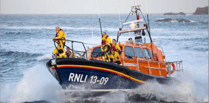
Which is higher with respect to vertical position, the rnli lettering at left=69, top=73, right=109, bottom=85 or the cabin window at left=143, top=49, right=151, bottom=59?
the cabin window at left=143, top=49, right=151, bottom=59

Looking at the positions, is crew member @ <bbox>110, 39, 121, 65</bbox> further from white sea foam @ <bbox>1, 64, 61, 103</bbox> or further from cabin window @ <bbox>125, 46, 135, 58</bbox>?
white sea foam @ <bbox>1, 64, 61, 103</bbox>

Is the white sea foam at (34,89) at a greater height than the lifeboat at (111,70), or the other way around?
the lifeboat at (111,70)

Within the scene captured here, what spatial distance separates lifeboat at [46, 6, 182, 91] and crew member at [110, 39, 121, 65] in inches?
11.2

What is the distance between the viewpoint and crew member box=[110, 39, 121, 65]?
881 centimetres

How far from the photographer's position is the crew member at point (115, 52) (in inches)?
347

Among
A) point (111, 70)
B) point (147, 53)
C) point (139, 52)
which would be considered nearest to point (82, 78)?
point (111, 70)

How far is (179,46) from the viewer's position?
25.0m

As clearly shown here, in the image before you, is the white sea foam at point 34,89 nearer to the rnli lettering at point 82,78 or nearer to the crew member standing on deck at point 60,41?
the rnli lettering at point 82,78

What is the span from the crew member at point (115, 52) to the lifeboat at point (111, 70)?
0.93ft

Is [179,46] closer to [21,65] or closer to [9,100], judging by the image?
[21,65]

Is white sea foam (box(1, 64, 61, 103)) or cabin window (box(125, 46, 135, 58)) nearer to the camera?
cabin window (box(125, 46, 135, 58))

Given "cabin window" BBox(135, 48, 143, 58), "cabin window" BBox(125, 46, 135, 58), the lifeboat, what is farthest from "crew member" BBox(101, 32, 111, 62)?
"cabin window" BBox(135, 48, 143, 58)

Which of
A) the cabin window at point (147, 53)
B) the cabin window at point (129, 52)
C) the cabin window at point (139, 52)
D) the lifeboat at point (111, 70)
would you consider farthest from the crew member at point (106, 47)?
the cabin window at point (147, 53)

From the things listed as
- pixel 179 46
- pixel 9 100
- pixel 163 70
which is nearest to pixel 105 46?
pixel 163 70
